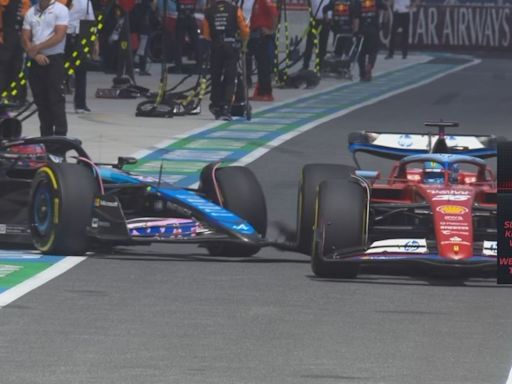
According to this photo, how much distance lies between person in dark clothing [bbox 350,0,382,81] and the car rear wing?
2113 cm

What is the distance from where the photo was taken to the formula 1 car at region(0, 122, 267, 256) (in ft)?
40.6

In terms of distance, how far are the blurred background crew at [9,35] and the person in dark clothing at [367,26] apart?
11.2 meters

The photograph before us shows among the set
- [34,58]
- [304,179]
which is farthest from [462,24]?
[304,179]

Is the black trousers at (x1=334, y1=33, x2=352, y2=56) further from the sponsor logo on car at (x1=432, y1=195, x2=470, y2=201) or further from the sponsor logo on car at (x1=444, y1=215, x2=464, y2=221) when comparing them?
the sponsor logo on car at (x1=444, y1=215, x2=464, y2=221)

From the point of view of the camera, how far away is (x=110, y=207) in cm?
1242

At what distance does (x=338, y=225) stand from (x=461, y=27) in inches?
1514

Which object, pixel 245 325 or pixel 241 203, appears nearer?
pixel 245 325

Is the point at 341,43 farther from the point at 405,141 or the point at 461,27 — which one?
the point at 405,141

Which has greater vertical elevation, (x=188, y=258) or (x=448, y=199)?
(x=448, y=199)

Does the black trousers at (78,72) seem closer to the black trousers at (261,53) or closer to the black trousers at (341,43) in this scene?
the black trousers at (261,53)

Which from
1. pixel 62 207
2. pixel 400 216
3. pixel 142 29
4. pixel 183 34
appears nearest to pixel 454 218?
pixel 400 216

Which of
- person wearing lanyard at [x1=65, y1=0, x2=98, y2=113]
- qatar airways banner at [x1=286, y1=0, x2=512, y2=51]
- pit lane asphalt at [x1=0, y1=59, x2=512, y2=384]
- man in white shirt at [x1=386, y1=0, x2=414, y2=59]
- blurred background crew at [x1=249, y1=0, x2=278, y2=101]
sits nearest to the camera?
pit lane asphalt at [x1=0, y1=59, x2=512, y2=384]

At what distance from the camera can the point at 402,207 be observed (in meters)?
11.9

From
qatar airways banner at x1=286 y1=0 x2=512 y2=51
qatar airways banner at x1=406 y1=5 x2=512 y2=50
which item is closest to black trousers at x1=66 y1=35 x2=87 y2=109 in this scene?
qatar airways banner at x1=286 y1=0 x2=512 y2=51
